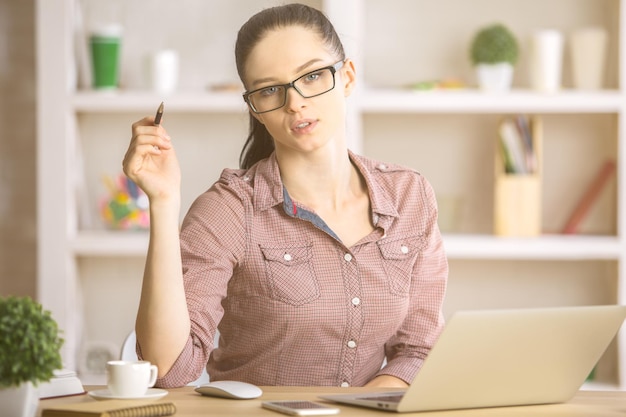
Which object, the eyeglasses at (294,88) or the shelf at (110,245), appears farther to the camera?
the shelf at (110,245)

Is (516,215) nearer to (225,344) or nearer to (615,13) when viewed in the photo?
(615,13)

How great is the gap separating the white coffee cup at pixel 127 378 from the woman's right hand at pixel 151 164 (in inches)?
11.7

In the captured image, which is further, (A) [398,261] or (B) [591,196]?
(B) [591,196]

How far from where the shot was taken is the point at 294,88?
6.45 feet

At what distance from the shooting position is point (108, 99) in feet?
12.0

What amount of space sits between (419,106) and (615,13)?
2.63ft

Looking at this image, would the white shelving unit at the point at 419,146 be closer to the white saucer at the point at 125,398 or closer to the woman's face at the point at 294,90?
the woman's face at the point at 294,90

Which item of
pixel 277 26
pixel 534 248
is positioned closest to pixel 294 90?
pixel 277 26

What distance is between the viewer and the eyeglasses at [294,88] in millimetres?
1979

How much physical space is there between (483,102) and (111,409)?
241cm

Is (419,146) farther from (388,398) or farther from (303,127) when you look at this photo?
(388,398)

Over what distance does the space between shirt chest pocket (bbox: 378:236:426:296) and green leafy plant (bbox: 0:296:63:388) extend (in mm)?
873

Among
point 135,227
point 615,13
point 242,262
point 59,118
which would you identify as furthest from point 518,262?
point 242,262

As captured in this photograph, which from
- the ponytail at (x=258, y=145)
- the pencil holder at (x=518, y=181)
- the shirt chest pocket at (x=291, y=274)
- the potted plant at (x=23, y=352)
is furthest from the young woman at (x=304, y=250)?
the pencil holder at (x=518, y=181)
